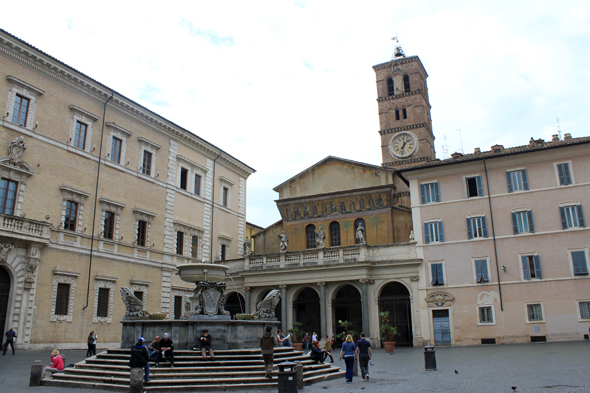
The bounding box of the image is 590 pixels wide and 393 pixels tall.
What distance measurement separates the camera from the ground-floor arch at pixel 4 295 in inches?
839

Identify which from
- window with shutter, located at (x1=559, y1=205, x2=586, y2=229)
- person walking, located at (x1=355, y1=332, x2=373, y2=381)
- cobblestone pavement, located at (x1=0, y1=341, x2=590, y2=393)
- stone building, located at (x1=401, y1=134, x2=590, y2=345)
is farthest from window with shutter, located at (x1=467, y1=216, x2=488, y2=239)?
person walking, located at (x1=355, y1=332, x2=373, y2=381)

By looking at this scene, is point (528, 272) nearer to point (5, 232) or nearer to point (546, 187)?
point (546, 187)

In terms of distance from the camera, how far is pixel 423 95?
5781 centimetres

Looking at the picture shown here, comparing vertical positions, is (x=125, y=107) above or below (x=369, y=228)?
above

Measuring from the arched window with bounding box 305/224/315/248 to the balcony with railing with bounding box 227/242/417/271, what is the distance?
156 inches

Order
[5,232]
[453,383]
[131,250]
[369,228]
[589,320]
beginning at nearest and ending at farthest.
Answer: [453,383]
[5,232]
[589,320]
[131,250]
[369,228]

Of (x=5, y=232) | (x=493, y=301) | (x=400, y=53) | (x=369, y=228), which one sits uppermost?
(x=400, y=53)

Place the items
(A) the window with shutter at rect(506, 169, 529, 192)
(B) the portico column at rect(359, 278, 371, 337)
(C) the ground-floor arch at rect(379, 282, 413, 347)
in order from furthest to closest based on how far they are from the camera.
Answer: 1. (C) the ground-floor arch at rect(379, 282, 413, 347)
2. (B) the portico column at rect(359, 278, 371, 337)
3. (A) the window with shutter at rect(506, 169, 529, 192)

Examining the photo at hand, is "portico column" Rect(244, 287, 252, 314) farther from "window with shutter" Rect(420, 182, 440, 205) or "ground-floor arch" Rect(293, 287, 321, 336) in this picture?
"window with shutter" Rect(420, 182, 440, 205)

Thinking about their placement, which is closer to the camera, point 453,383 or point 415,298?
point 453,383

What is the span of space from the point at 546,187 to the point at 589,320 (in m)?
7.18

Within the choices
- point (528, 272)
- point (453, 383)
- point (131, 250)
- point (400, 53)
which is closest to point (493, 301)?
point (528, 272)

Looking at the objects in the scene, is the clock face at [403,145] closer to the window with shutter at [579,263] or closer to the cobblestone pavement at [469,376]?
the window with shutter at [579,263]

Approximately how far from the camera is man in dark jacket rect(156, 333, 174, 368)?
13.1m
